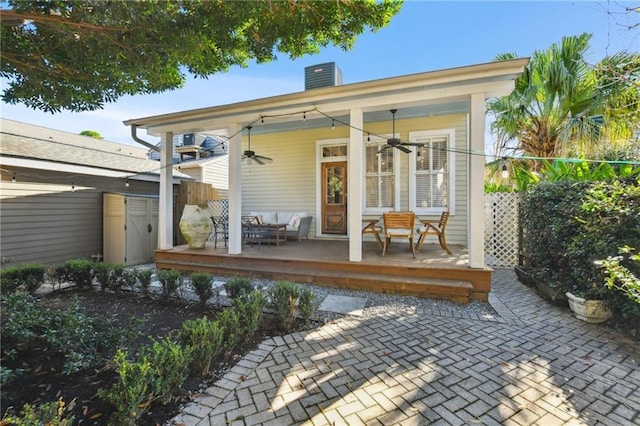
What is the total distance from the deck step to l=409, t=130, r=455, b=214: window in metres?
Answer: 3.03

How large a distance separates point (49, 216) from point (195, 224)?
3.17 metres

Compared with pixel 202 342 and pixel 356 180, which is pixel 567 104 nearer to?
pixel 356 180

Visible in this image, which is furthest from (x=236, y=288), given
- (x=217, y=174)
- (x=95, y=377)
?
(x=217, y=174)

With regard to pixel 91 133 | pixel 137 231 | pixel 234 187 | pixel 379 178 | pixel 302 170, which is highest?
pixel 91 133

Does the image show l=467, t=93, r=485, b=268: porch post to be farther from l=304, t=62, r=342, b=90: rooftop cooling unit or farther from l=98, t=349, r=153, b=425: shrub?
l=98, t=349, r=153, b=425: shrub

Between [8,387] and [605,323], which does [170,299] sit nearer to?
[8,387]

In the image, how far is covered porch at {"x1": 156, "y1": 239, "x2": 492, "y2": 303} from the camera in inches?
164

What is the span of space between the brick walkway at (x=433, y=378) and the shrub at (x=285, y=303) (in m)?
0.23

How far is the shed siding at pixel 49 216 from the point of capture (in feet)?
18.0

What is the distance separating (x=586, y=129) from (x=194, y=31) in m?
8.49

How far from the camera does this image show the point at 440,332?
3.14 m

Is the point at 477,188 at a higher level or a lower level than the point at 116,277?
higher

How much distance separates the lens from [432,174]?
6.88m

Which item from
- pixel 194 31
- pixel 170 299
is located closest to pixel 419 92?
pixel 194 31
